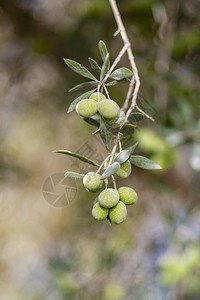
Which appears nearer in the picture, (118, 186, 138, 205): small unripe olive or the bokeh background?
(118, 186, 138, 205): small unripe olive

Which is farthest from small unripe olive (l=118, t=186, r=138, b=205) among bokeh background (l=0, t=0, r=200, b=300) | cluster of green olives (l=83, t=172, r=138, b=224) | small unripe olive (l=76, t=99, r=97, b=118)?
bokeh background (l=0, t=0, r=200, b=300)

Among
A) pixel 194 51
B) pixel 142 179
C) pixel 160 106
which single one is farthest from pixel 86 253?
pixel 194 51

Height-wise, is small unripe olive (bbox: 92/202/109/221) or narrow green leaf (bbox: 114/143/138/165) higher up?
narrow green leaf (bbox: 114/143/138/165)

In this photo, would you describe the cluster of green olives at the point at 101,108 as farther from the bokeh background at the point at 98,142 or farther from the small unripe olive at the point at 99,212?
the bokeh background at the point at 98,142

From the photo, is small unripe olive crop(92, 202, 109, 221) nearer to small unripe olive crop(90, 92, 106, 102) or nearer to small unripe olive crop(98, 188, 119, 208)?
small unripe olive crop(98, 188, 119, 208)

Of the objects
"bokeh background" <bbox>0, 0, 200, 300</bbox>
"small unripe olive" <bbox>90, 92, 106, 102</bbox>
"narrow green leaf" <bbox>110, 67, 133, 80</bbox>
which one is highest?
"narrow green leaf" <bbox>110, 67, 133, 80</bbox>

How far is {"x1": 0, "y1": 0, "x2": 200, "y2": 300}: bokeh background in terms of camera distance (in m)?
1.46

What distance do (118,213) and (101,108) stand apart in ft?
0.40

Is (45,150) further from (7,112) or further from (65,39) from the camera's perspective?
(65,39)

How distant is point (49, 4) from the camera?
1.79 m

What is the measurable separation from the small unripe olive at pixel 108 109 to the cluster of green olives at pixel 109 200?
2.7 inches

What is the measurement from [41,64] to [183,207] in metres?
1.05

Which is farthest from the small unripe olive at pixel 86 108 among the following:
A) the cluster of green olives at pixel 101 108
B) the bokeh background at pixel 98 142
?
the bokeh background at pixel 98 142

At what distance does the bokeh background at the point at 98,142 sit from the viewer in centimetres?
146
